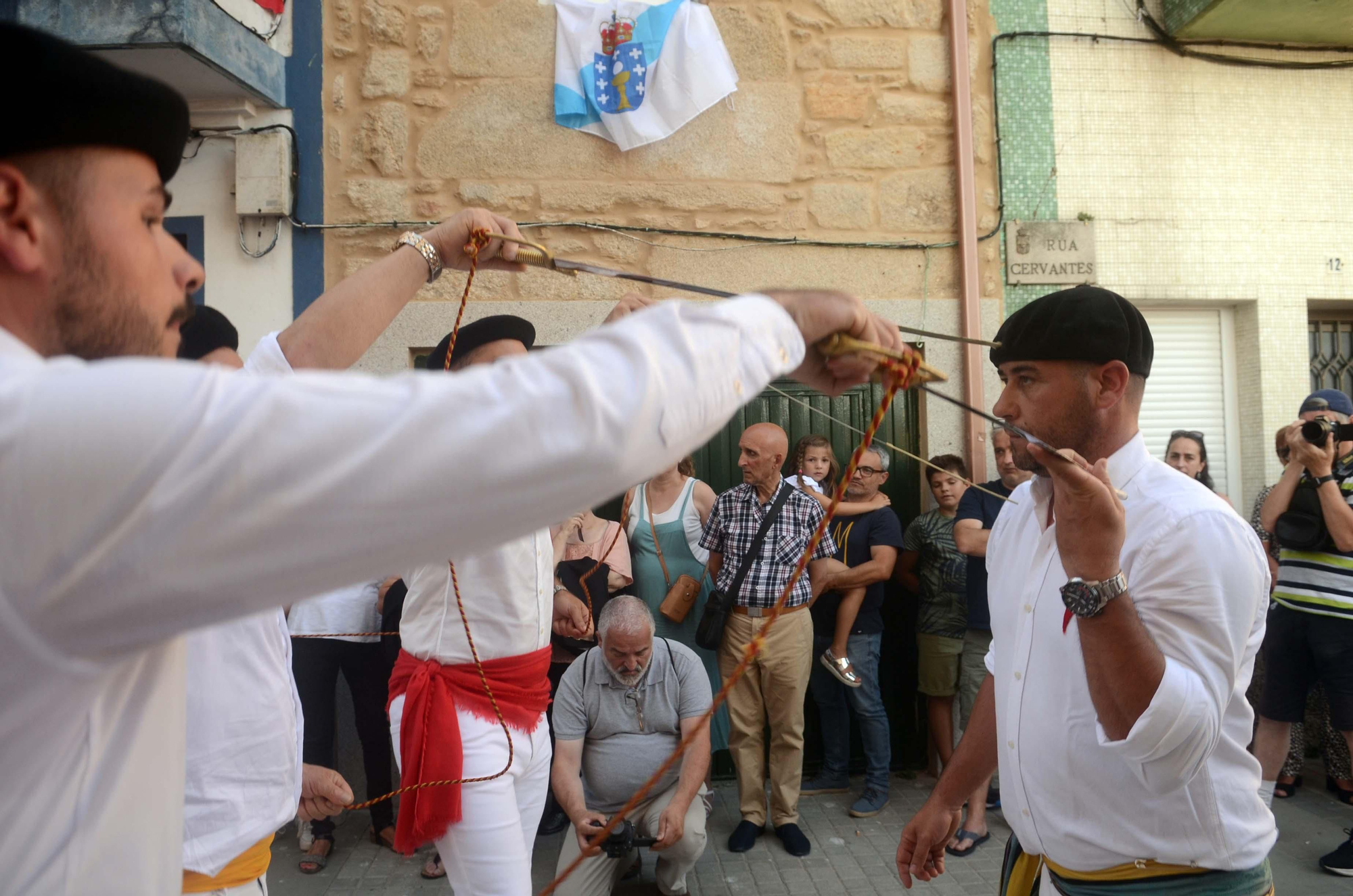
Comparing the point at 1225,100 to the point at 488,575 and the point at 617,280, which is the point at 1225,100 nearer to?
the point at 617,280

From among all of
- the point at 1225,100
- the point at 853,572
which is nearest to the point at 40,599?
the point at 853,572

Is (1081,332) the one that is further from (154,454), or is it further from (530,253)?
(154,454)

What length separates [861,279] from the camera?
245 inches

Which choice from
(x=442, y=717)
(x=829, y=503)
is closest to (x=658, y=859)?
(x=442, y=717)

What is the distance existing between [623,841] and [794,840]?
4.41 ft

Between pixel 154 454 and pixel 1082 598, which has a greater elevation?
pixel 154 454

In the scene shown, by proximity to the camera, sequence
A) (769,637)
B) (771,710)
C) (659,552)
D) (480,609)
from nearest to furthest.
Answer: (480,609), (769,637), (771,710), (659,552)

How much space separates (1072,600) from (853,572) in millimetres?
3861

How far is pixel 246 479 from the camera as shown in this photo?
0.74 metres

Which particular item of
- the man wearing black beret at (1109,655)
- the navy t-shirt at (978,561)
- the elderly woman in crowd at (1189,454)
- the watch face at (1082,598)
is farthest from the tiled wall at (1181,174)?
the watch face at (1082,598)

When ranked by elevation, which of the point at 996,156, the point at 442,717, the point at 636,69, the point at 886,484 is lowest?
the point at 442,717

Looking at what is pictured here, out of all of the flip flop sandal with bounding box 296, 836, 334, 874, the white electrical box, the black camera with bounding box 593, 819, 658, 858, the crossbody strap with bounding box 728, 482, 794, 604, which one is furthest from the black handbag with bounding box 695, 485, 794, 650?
the white electrical box

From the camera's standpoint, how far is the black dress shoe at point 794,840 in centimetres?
503

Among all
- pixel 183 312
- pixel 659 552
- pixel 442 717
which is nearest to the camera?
pixel 183 312
